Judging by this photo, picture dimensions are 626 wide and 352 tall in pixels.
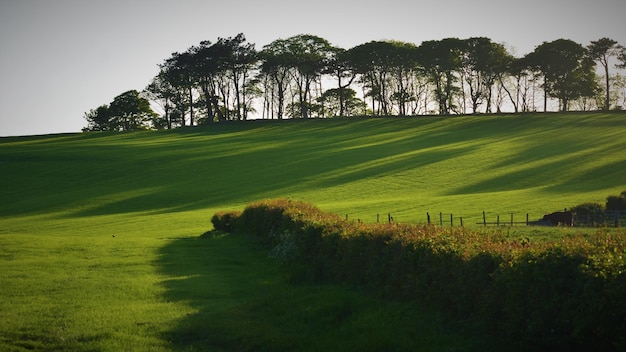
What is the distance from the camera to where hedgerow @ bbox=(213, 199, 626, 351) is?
28.4ft

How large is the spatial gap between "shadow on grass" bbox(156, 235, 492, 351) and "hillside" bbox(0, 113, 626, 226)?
25457 mm

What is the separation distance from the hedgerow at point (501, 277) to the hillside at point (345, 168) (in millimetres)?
25625

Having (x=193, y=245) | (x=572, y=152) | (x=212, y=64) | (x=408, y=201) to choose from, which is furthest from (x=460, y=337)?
Result: (x=212, y=64)

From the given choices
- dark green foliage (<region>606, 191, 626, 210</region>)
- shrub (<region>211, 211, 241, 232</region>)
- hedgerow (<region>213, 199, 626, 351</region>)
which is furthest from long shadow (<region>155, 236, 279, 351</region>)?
dark green foliage (<region>606, 191, 626, 210</region>)

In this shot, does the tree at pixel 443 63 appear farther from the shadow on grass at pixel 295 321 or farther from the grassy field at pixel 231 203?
the shadow on grass at pixel 295 321

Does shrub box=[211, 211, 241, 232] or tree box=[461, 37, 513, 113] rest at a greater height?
tree box=[461, 37, 513, 113]

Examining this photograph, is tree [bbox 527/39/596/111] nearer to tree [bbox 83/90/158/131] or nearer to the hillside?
the hillside

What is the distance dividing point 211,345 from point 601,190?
48.4 meters

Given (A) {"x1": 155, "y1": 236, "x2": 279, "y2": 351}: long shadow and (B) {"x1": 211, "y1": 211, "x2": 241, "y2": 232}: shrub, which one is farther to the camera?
(B) {"x1": 211, "y1": 211, "x2": 241, "y2": 232}: shrub

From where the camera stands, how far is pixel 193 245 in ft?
98.0


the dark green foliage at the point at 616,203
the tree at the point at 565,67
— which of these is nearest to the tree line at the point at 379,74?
the tree at the point at 565,67

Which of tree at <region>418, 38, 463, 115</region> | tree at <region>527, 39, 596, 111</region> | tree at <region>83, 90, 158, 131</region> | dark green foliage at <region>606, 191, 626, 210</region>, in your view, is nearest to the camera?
dark green foliage at <region>606, 191, 626, 210</region>

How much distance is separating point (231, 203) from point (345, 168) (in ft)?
66.6

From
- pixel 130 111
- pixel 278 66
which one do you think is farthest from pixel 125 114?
pixel 278 66
